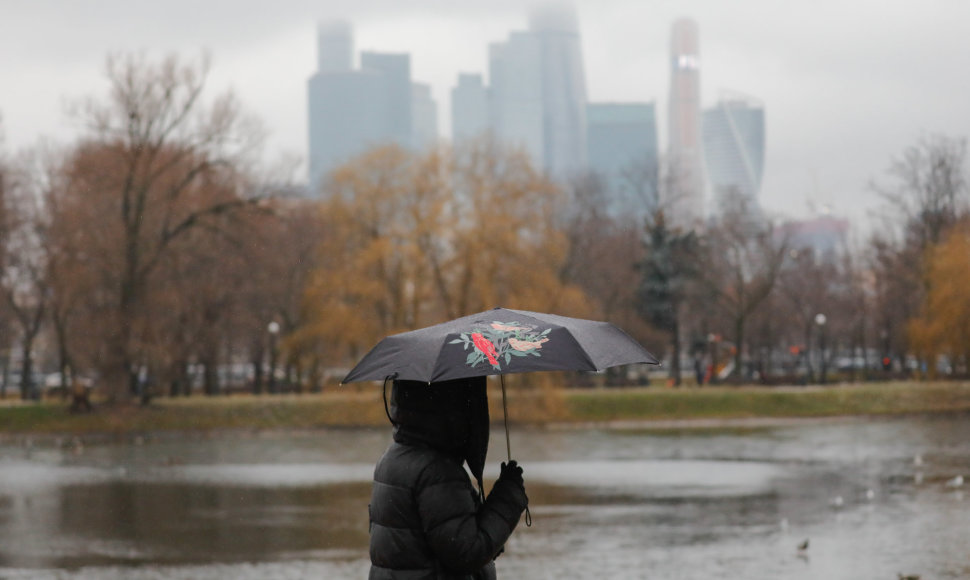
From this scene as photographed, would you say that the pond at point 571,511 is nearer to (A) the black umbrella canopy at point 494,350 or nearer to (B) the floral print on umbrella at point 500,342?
(A) the black umbrella canopy at point 494,350

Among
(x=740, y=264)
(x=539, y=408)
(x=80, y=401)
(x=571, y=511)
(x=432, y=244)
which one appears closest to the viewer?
(x=571, y=511)

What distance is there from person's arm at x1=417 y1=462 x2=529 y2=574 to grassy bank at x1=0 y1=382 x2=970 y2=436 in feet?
119

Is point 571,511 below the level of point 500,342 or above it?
below

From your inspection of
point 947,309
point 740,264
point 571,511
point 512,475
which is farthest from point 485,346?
point 740,264

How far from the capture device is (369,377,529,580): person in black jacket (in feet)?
15.5

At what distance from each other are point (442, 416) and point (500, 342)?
394 millimetres

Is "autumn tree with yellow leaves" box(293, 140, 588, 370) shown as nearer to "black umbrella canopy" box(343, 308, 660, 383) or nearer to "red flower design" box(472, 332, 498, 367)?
"black umbrella canopy" box(343, 308, 660, 383)

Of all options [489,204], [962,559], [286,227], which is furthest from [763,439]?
[286,227]

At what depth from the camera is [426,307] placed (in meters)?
45.3

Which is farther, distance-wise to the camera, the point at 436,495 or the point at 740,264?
the point at 740,264

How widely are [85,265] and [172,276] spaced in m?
4.04

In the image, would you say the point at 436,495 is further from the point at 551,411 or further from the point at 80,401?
the point at 80,401

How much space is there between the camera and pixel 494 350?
489cm

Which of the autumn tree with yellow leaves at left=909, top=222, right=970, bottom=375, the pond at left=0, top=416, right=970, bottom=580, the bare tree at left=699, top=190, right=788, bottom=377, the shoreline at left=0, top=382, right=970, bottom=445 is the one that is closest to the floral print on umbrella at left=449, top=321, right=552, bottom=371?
the pond at left=0, top=416, right=970, bottom=580
